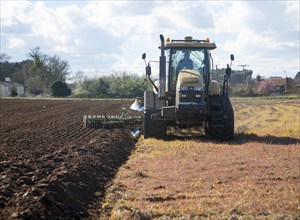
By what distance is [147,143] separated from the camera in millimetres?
13656

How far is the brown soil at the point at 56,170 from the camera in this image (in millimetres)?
6211

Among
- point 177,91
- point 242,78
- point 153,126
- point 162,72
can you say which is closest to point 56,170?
point 177,91

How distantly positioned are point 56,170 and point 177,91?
6040 millimetres

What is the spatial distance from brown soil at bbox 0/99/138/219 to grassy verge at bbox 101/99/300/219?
370mm

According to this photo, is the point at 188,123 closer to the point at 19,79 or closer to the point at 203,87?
the point at 203,87

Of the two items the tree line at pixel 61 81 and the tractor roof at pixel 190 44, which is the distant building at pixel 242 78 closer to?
the tree line at pixel 61 81

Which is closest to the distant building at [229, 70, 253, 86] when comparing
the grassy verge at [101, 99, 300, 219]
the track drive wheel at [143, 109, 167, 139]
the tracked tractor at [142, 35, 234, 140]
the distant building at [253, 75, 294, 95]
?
the distant building at [253, 75, 294, 95]

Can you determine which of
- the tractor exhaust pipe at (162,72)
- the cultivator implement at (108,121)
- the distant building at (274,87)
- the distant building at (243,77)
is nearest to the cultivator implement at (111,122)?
the cultivator implement at (108,121)

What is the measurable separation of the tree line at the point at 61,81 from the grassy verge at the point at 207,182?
17.2 meters

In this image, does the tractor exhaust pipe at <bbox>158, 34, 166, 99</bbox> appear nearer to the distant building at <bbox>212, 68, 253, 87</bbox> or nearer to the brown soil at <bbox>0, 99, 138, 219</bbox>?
the brown soil at <bbox>0, 99, 138, 219</bbox>

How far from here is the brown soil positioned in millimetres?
6211

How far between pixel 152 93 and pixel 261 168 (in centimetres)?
647

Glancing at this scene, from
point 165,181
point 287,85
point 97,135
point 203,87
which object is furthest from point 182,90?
point 287,85

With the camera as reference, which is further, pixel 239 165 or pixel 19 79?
pixel 19 79
